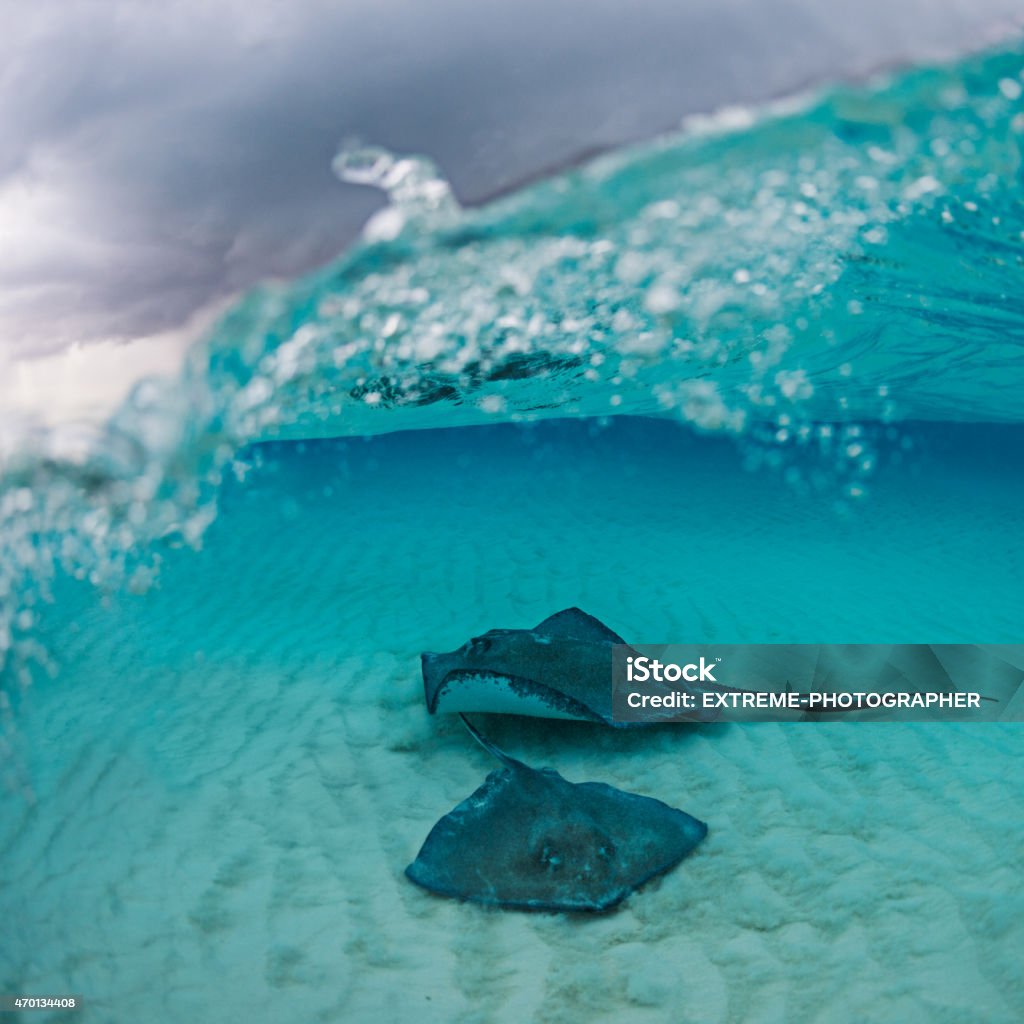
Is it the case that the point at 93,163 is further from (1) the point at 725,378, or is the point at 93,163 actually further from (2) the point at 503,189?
(1) the point at 725,378

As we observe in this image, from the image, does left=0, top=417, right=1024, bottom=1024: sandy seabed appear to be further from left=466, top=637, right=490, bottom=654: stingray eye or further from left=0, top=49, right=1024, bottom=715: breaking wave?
left=0, top=49, right=1024, bottom=715: breaking wave

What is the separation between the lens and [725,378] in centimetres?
1417

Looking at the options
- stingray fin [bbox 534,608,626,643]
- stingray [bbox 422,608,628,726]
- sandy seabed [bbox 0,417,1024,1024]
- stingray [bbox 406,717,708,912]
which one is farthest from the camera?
stingray fin [bbox 534,608,626,643]

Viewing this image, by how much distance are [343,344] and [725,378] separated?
821cm

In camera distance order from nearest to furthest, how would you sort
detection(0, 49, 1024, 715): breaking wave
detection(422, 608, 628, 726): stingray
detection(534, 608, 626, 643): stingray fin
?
detection(422, 608, 628, 726): stingray → detection(0, 49, 1024, 715): breaking wave → detection(534, 608, 626, 643): stingray fin

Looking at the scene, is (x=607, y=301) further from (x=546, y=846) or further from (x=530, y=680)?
(x=546, y=846)

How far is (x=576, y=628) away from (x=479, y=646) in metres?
1.48

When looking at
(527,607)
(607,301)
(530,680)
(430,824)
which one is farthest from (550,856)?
(607,301)

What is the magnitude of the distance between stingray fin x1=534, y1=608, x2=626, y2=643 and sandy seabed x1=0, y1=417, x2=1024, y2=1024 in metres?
1.06

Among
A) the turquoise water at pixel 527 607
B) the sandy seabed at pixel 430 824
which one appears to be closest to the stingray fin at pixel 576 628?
the sandy seabed at pixel 430 824

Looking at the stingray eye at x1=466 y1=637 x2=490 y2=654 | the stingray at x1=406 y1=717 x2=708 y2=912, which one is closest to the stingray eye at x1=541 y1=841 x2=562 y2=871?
the stingray at x1=406 y1=717 x2=708 y2=912

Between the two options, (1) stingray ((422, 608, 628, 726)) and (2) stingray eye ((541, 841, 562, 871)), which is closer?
(2) stingray eye ((541, 841, 562, 871))

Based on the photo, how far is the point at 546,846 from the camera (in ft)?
13.5

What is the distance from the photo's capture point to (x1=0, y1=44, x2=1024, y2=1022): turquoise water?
3.90m
